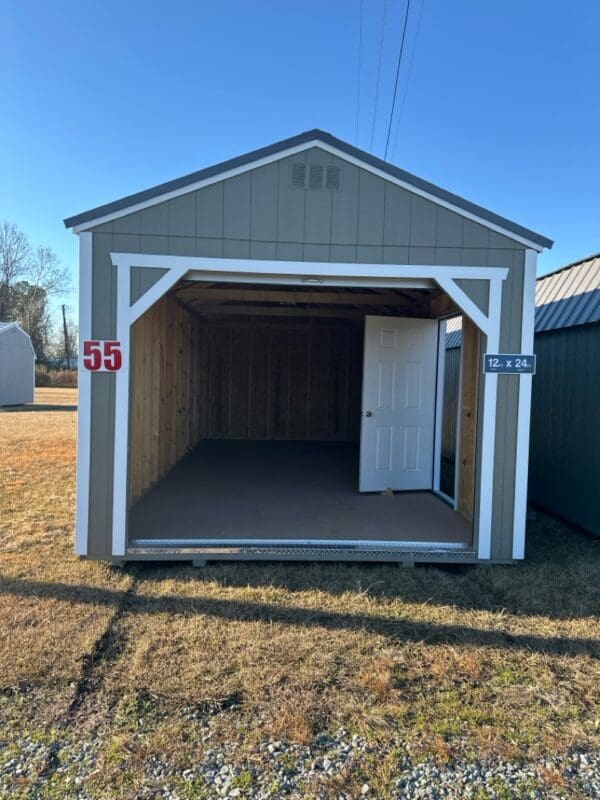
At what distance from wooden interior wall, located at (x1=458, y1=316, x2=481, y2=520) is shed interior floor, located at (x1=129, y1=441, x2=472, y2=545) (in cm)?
25

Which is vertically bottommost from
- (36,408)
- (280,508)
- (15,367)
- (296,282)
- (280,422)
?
(36,408)

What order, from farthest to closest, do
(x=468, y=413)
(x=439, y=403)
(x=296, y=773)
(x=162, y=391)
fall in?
1. (x=162, y=391)
2. (x=439, y=403)
3. (x=468, y=413)
4. (x=296, y=773)

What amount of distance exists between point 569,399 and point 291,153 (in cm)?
407

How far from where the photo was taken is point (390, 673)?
3.01 metres

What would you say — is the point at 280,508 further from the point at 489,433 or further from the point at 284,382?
the point at 284,382

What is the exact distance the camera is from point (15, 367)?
21953 mm

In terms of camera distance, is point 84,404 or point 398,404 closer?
point 84,404

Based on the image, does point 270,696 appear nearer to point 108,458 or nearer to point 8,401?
point 108,458

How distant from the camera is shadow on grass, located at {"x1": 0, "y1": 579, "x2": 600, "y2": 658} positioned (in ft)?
11.2

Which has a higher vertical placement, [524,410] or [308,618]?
[524,410]

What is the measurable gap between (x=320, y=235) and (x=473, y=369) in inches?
92.8

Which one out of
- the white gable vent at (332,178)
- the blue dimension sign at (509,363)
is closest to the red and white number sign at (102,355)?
the white gable vent at (332,178)

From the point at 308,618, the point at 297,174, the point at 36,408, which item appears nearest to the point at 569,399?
the point at 297,174

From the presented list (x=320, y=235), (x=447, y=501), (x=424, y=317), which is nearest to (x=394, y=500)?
(x=447, y=501)
